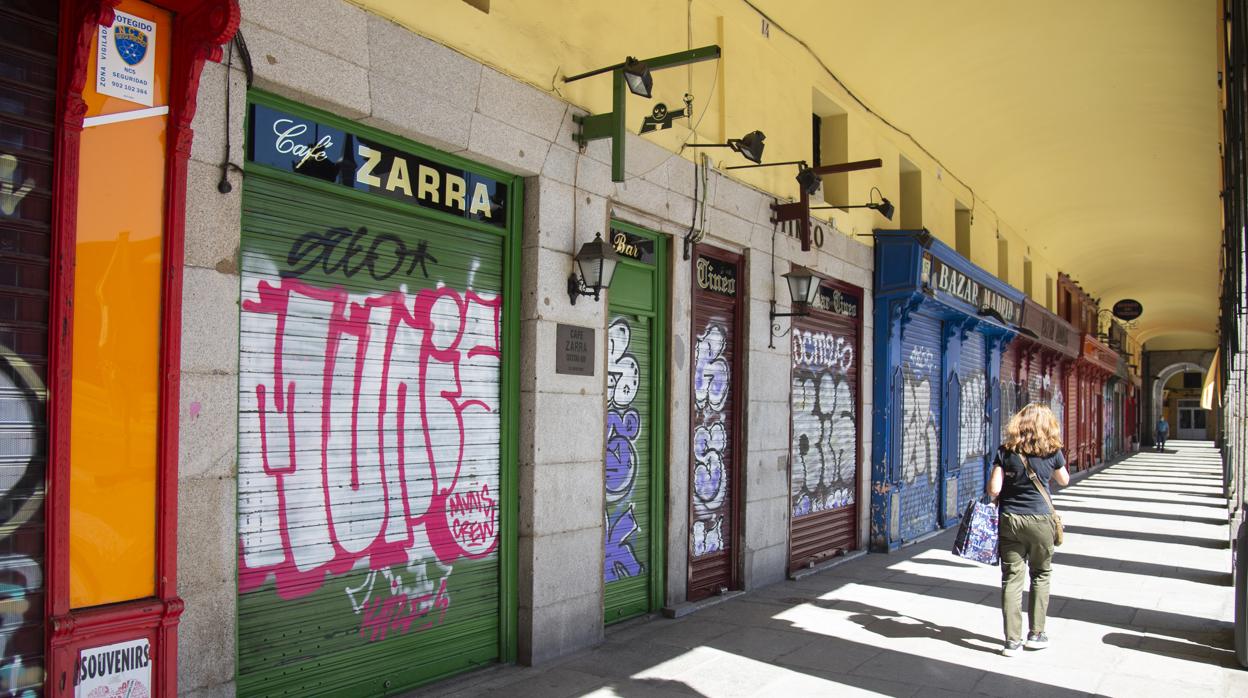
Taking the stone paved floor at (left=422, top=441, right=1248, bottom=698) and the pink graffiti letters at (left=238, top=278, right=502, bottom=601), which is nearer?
the pink graffiti letters at (left=238, top=278, right=502, bottom=601)

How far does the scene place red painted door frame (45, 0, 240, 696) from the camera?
3312 mm

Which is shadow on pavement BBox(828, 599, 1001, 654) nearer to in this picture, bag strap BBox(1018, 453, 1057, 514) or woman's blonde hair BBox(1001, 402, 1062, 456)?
bag strap BBox(1018, 453, 1057, 514)

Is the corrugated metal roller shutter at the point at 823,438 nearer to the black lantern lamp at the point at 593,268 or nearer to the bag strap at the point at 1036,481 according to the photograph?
the bag strap at the point at 1036,481

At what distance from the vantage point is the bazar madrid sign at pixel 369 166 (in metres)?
4.40

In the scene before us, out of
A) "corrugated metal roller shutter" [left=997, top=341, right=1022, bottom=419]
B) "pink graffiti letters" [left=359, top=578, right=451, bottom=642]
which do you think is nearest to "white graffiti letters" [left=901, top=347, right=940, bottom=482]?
"corrugated metal roller shutter" [left=997, top=341, right=1022, bottom=419]

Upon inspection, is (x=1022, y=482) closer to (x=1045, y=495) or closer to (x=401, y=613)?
(x=1045, y=495)

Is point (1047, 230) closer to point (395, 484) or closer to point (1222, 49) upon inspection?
point (1222, 49)

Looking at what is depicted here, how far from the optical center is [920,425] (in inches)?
480

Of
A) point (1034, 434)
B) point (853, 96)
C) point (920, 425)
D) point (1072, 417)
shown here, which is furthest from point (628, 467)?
point (1072, 417)

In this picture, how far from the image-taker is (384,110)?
4.81 m

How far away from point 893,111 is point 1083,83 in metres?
2.83

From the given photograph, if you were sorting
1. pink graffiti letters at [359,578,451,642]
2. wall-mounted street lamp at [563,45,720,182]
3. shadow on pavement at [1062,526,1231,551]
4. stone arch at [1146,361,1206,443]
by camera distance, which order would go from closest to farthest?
1. pink graffiti letters at [359,578,451,642]
2. wall-mounted street lamp at [563,45,720,182]
3. shadow on pavement at [1062,526,1231,551]
4. stone arch at [1146,361,1206,443]

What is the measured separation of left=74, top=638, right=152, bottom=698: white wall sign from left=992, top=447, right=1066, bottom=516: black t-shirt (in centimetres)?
518

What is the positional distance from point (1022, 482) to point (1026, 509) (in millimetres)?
180
